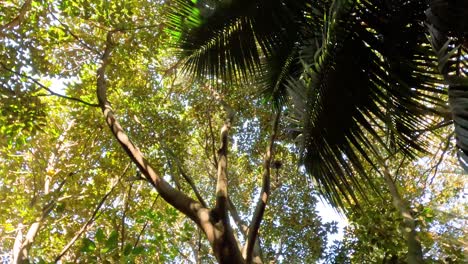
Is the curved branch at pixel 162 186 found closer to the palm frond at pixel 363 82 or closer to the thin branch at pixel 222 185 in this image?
the thin branch at pixel 222 185

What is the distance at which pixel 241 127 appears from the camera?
9.80 meters

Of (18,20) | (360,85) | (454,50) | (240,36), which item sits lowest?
(454,50)

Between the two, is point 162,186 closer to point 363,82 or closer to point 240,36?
point 240,36

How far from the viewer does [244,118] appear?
9.06 m

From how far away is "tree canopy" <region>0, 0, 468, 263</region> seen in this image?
2000mm

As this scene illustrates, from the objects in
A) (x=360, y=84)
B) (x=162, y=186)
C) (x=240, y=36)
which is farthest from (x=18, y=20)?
(x=360, y=84)

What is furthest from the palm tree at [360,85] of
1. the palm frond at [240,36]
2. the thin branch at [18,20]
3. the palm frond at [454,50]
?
the thin branch at [18,20]

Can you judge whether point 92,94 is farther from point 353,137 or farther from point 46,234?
point 353,137

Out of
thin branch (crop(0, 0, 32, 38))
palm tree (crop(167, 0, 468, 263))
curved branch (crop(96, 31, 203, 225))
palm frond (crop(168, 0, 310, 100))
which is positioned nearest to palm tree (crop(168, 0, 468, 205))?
palm tree (crop(167, 0, 468, 263))

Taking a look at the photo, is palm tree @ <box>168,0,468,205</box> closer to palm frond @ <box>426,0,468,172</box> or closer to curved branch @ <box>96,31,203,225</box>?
palm frond @ <box>426,0,468,172</box>

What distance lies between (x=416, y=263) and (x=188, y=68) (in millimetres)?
4726

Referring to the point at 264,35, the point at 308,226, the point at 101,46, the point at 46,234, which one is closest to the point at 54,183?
the point at 46,234

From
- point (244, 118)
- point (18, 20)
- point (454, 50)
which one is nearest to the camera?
point (454, 50)

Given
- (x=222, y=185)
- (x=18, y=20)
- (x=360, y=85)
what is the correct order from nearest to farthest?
(x=360, y=85) < (x=222, y=185) < (x=18, y=20)
